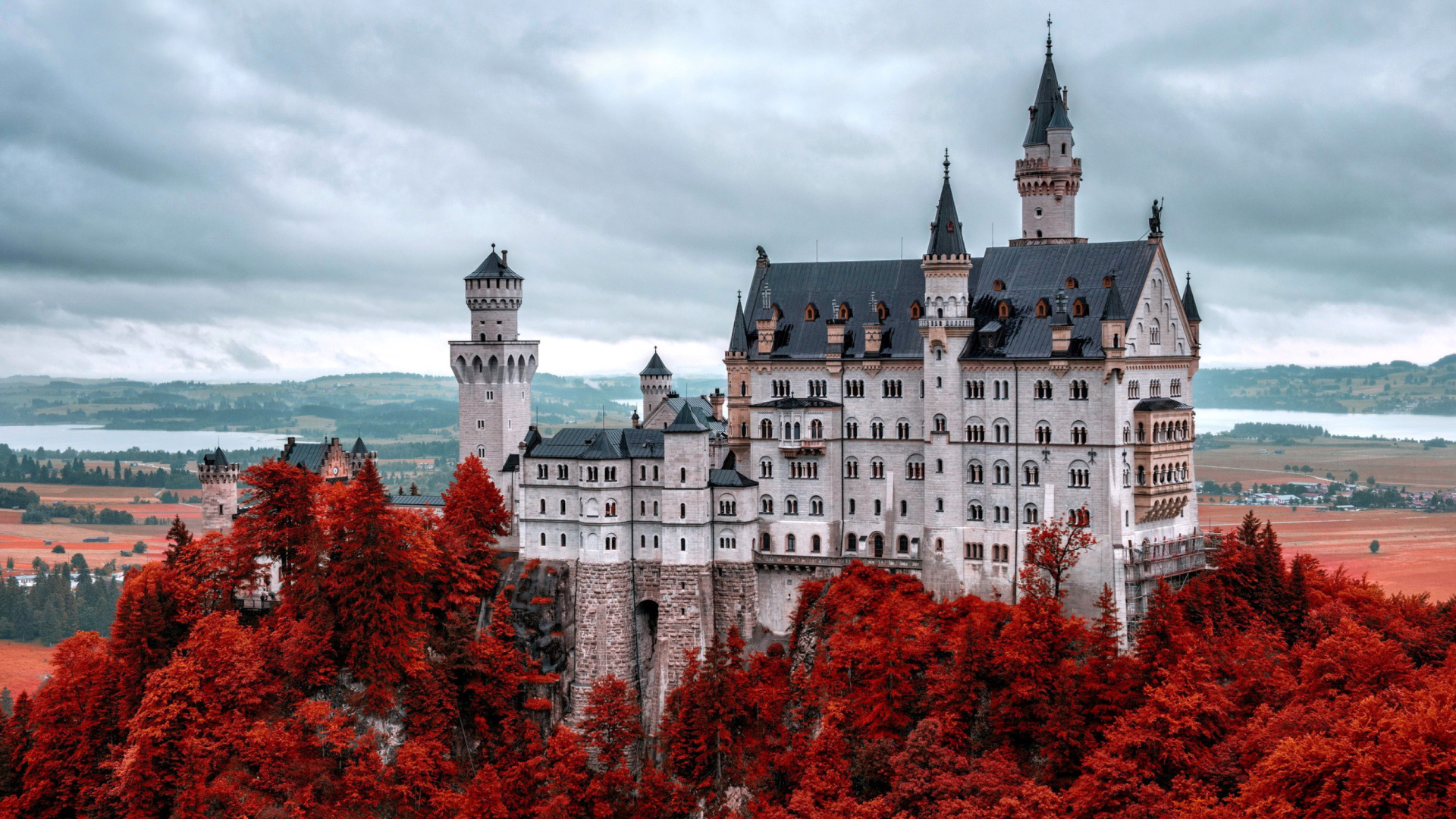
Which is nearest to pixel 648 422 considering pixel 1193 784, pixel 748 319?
pixel 748 319

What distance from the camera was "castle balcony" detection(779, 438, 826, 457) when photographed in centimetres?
9725

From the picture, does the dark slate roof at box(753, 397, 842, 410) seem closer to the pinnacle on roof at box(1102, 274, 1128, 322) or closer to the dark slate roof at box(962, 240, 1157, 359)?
the dark slate roof at box(962, 240, 1157, 359)

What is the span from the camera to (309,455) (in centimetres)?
11506

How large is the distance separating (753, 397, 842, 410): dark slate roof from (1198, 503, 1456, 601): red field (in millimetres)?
44593

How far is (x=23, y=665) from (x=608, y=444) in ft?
401

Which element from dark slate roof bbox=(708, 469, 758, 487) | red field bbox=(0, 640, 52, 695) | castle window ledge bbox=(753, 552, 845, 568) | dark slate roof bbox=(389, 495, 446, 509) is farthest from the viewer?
red field bbox=(0, 640, 52, 695)

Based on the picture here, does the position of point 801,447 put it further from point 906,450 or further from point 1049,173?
point 1049,173

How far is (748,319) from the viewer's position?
336 feet

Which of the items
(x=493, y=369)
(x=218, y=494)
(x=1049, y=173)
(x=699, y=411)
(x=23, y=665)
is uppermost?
(x=1049, y=173)

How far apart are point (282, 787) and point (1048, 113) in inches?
2636

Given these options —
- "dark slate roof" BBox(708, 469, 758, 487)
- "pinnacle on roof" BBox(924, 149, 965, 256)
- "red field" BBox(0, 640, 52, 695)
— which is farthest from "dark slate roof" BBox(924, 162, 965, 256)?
"red field" BBox(0, 640, 52, 695)

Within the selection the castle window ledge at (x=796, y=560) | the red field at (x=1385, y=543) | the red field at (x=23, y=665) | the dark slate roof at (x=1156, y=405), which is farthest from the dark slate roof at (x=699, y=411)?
the red field at (x=23, y=665)

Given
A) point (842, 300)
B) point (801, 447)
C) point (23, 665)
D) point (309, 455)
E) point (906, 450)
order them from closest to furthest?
point (906, 450) < point (801, 447) < point (842, 300) < point (309, 455) < point (23, 665)

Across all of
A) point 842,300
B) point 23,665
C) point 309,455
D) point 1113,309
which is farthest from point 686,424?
point 23,665
